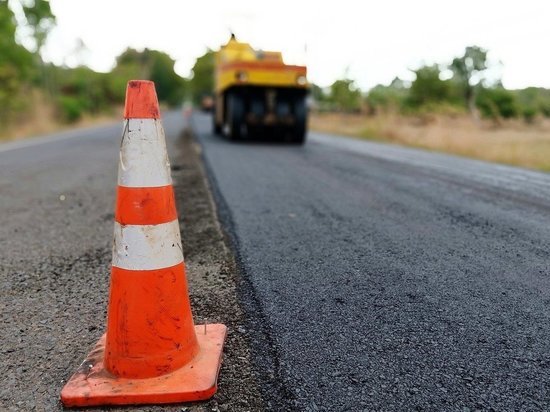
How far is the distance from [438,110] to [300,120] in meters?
21.3

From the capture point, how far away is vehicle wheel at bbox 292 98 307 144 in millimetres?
10844

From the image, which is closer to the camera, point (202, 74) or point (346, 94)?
point (346, 94)

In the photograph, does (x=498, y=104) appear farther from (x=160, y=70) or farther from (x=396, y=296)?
(x=160, y=70)

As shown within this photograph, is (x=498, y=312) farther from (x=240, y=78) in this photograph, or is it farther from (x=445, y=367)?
(x=240, y=78)

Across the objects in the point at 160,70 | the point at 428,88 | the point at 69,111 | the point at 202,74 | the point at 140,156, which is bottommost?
the point at 140,156

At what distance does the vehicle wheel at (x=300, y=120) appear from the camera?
10844mm

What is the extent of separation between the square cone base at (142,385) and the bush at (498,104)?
112ft

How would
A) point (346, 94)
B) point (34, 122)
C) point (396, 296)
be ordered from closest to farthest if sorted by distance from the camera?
1. point (396, 296)
2. point (34, 122)
3. point (346, 94)

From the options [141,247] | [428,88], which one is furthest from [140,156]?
[428,88]

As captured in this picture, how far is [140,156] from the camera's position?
158 cm

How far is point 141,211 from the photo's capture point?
61.8 inches

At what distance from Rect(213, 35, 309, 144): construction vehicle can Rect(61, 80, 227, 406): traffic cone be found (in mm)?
9048

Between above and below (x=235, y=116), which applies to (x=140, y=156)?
below

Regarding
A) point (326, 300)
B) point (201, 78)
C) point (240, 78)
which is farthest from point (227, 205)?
point (201, 78)
